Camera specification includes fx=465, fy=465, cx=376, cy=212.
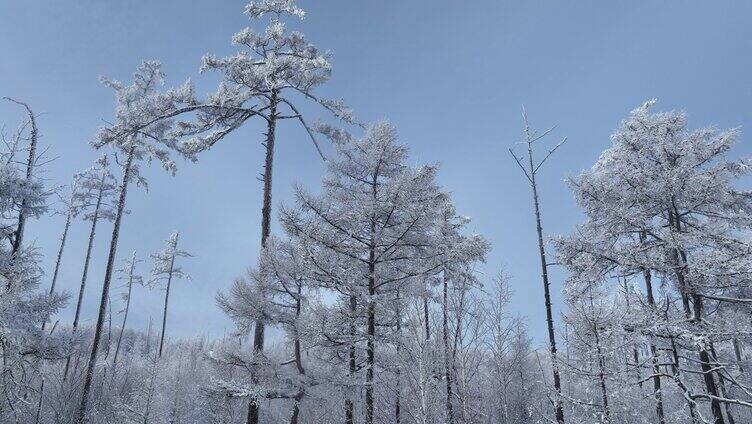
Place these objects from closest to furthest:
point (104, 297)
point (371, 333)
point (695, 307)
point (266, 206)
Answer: point (695, 307) → point (371, 333) → point (266, 206) → point (104, 297)

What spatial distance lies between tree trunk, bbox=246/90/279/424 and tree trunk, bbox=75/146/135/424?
8405 millimetres

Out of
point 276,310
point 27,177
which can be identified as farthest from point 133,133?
point 276,310

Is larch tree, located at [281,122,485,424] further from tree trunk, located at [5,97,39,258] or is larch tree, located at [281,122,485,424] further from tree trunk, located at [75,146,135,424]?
tree trunk, located at [75,146,135,424]

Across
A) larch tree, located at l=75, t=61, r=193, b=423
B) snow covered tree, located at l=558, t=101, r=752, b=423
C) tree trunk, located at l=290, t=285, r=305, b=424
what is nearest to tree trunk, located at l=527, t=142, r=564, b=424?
snow covered tree, located at l=558, t=101, r=752, b=423

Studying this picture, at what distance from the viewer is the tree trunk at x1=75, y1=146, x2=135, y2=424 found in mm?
18047

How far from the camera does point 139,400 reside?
28.4 metres

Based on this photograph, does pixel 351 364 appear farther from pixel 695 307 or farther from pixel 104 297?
pixel 104 297

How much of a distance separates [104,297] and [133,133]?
22.0 ft

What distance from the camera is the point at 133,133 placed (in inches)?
701

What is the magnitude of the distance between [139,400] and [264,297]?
71.9 ft

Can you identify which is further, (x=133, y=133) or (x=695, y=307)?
(x=133, y=133)

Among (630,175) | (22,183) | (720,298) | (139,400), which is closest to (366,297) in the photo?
(630,175)

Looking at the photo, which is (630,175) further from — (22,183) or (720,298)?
(22,183)

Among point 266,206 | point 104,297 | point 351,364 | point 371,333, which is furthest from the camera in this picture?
point 104,297
